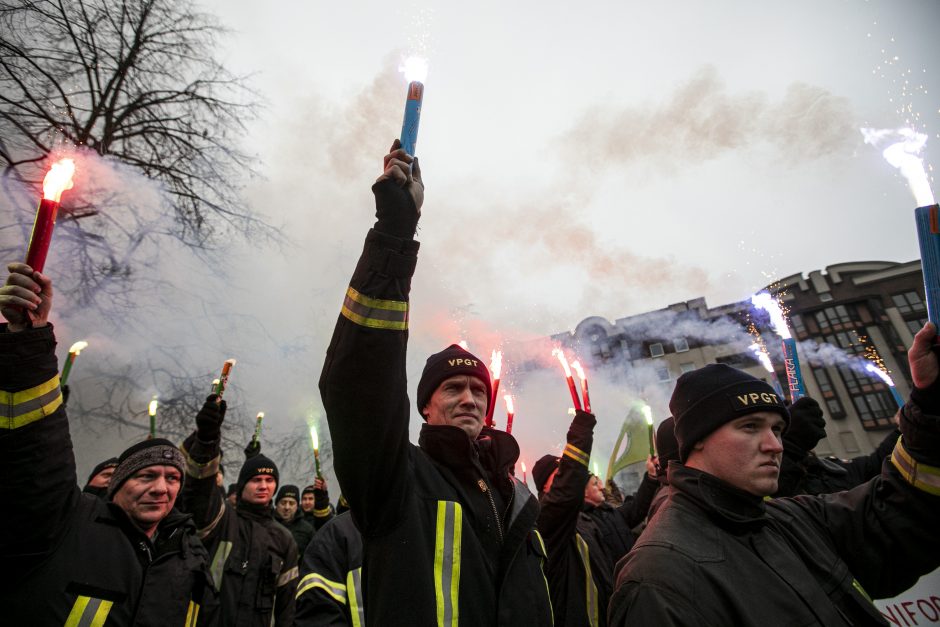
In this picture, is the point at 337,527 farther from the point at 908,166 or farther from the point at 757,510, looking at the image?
the point at 908,166

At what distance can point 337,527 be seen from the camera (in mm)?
2789

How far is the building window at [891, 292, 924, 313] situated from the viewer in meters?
30.8

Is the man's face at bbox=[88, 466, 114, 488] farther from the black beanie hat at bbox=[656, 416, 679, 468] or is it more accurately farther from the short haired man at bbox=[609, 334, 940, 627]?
the black beanie hat at bbox=[656, 416, 679, 468]

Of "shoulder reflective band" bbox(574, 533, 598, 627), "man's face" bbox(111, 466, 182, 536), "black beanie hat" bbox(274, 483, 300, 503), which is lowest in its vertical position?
"shoulder reflective band" bbox(574, 533, 598, 627)

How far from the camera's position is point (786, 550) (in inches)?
72.4

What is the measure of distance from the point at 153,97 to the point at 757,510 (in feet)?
24.2

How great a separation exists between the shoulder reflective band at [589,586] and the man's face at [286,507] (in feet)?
16.3

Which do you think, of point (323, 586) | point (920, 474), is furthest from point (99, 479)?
point (920, 474)

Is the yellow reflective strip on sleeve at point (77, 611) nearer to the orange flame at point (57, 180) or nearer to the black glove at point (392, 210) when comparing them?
the orange flame at point (57, 180)

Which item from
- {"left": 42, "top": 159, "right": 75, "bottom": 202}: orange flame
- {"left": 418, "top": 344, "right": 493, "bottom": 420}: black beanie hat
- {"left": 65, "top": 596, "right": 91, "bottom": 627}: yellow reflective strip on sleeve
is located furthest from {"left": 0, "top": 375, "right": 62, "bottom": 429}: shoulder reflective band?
{"left": 418, "top": 344, "right": 493, "bottom": 420}: black beanie hat

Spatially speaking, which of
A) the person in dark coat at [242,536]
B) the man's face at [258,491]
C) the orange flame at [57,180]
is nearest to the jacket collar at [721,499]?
the orange flame at [57,180]

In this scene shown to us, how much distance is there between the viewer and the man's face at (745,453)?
195 cm

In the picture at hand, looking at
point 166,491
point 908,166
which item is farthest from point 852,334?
point 166,491

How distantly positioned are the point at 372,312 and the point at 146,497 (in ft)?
8.17
